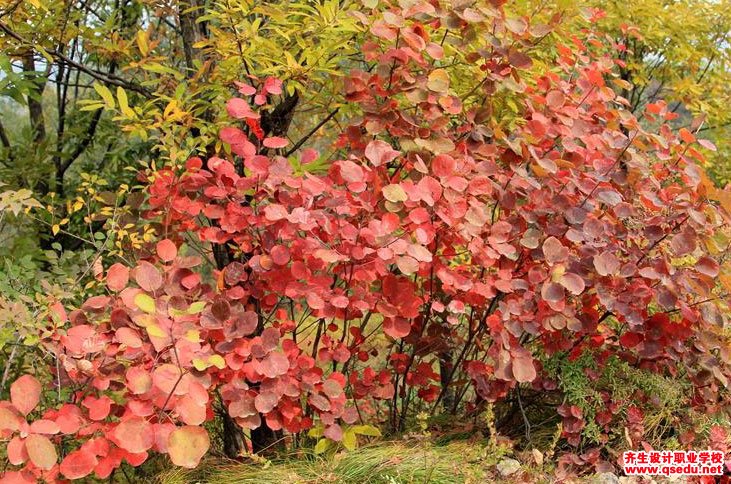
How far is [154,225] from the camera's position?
114 inches

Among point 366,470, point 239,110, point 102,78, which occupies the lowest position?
point 366,470

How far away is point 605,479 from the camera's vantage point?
234 centimetres

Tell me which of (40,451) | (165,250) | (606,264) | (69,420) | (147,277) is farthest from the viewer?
(606,264)

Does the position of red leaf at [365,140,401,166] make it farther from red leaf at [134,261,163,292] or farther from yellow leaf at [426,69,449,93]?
red leaf at [134,261,163,292]

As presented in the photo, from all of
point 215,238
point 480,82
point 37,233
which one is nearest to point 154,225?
point 215,238

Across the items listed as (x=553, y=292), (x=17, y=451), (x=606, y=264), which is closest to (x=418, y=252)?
(x=553, y=292)

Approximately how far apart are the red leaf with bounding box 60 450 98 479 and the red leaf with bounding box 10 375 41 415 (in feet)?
0.50

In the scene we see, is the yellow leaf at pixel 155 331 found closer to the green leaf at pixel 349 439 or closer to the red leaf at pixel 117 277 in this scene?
the red leaf at pixel 117 277

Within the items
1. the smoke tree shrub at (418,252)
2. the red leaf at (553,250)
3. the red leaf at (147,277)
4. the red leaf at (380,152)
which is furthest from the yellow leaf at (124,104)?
the red leaf at (553,250)

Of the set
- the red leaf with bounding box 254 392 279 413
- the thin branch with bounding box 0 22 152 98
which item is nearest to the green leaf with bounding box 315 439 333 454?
the red leaf with bounding box 254 392 279 413

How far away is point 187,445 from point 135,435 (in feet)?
0.44

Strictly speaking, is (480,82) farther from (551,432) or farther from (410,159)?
(551,432)

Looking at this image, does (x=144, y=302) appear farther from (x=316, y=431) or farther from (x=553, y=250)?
(x=553, y=250)

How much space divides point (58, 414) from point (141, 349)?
0.82 ft
